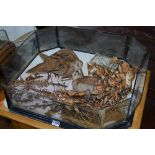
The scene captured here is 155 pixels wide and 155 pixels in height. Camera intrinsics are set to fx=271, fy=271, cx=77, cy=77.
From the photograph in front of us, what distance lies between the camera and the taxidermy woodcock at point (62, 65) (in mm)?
1158

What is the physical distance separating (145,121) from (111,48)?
448mm

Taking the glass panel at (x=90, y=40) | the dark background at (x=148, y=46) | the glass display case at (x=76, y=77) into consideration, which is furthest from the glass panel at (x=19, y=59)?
the dark background at (x=148, y=46)

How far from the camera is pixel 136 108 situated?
3.38 feet

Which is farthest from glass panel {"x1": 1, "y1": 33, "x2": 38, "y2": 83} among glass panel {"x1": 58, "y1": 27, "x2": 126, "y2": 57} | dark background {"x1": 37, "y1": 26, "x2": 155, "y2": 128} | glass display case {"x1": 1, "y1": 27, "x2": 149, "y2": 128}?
dark background {"x1": 37, "y1": 26, "x2": 155, "y2": 128}

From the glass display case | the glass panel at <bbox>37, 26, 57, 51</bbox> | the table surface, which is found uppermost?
the glass panel at <bbox>37, 26, 57, 51</bbox>

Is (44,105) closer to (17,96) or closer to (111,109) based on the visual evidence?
(17,96)

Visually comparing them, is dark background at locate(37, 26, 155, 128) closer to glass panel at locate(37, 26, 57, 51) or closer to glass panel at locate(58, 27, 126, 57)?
glass panel at locate(58, 27, 126, 57)

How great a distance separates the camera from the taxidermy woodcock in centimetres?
116

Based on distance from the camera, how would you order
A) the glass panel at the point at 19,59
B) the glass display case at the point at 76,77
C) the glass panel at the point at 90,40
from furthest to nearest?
the glass panel at the point at 90,40 < the glass panel at the point at 19,59 < the glass display case at the point at 76,77

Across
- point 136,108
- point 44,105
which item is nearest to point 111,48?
point 136,108

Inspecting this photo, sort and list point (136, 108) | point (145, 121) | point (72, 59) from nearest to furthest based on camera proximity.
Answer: point (136, 108) → point (72, 59) → point (145, 121)

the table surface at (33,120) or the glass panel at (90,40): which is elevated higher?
the glass panel at (90,40)

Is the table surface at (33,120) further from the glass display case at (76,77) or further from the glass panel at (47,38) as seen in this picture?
the glass panel at (47,38)

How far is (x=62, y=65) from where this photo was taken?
1186 millimetres
